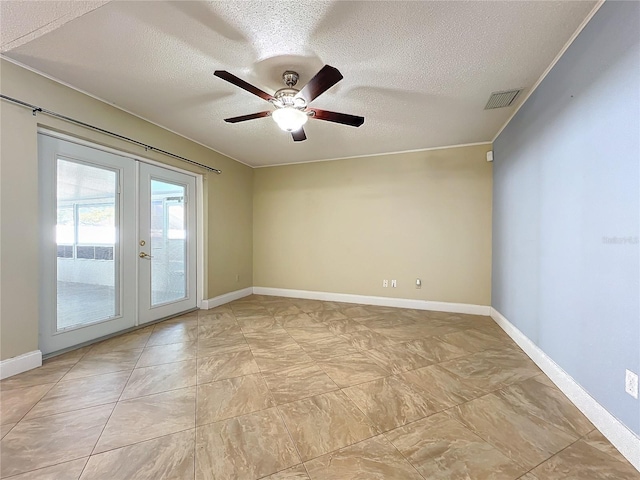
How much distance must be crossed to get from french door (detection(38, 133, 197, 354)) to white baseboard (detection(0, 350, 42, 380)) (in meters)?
0.18

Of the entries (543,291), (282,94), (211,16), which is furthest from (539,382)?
(211,16)

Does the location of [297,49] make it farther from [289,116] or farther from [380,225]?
[380,225]

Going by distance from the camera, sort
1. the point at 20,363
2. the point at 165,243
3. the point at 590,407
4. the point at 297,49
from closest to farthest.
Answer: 1. the point at 590,407
2. the point at 297,49
3. the point at 20,363
4. the point at 165,243

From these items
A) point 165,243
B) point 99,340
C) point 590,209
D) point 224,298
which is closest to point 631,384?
point 590,209

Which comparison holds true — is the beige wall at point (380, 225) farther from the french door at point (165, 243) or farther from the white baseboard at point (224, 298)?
the french door at point (165, 243)

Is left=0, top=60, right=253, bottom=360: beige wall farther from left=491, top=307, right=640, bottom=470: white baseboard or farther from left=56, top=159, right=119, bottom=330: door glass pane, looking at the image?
left=491, top=307, right=640, bottom=470: white baseboard

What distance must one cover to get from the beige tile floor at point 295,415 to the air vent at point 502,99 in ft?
8.64

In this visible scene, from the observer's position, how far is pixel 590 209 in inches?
70.1

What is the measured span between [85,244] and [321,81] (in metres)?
2.98

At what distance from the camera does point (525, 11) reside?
1.73 meters

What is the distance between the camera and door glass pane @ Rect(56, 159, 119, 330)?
275 centimetres

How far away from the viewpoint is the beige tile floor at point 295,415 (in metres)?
1.42

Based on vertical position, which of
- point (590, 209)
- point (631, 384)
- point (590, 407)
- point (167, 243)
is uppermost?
point (590, 209)

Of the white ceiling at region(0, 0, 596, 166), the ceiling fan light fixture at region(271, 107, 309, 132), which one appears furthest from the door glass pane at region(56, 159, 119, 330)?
the ceiling fan light fixture at region(271, 107, 309, 132)
